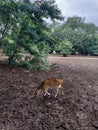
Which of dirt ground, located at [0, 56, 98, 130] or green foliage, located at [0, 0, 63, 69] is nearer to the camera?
dirt ground, located at [0, 56, 98, 130]

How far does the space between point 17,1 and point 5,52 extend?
232 cm

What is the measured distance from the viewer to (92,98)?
625 centimetres

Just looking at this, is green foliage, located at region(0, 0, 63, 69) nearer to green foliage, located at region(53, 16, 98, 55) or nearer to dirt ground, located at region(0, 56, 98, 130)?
dirt ground, located at region(0, 56, 98, 130)

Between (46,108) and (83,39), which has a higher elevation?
(83,39)

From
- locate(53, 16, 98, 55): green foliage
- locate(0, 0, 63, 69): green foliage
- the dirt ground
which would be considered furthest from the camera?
locate(53, 16, 98, 55): green foliage

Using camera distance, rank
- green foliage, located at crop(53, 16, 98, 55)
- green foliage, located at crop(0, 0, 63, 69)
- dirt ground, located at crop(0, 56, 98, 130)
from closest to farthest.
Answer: dirt ground, located at crop(0, 56, 98, 130)
green foliage, located at crop(0, 0, 63, 69)
green foliage, located at crop(53, 16, 98, 55)

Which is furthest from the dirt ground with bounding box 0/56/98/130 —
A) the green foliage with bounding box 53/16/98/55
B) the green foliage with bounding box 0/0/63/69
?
the green foliage with bounding box 53/16/98/55

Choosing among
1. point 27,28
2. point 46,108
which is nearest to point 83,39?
point 27,28

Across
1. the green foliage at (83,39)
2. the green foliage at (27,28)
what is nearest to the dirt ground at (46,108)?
the green foliage at (27,28)

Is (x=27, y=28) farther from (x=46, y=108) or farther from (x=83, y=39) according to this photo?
(x=83, y=39)

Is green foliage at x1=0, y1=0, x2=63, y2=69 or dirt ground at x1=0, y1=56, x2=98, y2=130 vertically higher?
green foliage at x1=0, y1=0, x2=63, y2=69

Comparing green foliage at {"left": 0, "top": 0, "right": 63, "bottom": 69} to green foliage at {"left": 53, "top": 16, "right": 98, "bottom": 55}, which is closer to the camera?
green foliage at {"left": 0, "top": 0, "right": 63, "bottom": 69}

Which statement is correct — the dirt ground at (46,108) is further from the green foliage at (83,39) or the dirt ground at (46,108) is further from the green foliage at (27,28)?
the green foliage at (83,39)

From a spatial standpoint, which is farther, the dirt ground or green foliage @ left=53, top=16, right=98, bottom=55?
green foliage @ left=53, top=16, right=98, bottom=55
